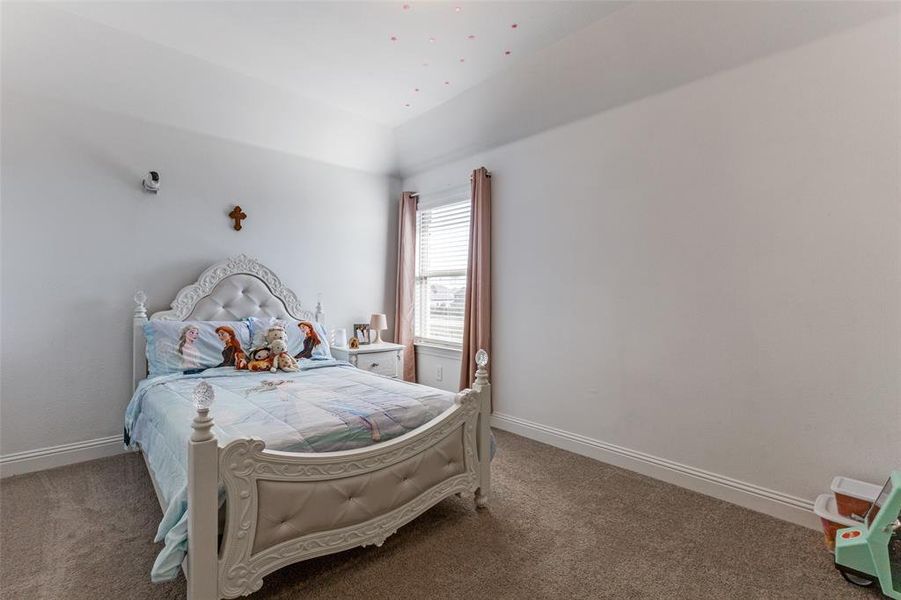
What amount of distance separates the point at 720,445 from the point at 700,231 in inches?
50.8

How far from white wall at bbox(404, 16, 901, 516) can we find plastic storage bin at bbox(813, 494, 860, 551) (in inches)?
6.0

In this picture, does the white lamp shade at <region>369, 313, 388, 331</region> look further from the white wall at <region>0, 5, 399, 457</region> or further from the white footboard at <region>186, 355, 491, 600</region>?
the white footboard at <region>186, 355, 491, 600</region>

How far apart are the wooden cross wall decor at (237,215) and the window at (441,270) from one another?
1.76 m

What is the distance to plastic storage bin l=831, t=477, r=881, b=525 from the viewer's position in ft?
5.98

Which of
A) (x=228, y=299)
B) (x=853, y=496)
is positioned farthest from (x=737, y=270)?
→ (x=228, y=299)

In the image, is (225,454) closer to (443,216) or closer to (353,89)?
(353,89)

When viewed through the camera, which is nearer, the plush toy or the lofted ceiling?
the lofted ceiling

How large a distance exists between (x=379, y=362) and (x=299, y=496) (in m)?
2.38

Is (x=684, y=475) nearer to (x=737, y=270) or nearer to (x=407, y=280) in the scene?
(x=737, y=270)

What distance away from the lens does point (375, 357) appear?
3.87 m

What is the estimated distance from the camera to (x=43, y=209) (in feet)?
8.80

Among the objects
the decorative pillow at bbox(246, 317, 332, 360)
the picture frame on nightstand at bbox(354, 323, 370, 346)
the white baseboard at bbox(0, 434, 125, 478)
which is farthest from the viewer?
the picture frame on nightstand at bbox(354, 323, 370, 346)

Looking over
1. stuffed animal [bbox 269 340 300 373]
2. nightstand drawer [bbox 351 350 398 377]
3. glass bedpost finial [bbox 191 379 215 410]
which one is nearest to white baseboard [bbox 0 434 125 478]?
stuffed animal [bbox 269 340 300 373]

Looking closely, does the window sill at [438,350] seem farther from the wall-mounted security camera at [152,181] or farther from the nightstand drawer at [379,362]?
the wall-mounted security camera at [152,181]
